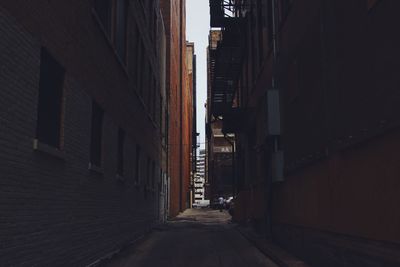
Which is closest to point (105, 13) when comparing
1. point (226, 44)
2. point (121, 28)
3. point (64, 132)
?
point (121, 28)

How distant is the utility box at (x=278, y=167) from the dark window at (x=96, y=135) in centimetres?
485

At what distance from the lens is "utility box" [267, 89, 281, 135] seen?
14211 millimetres

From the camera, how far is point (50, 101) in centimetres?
816

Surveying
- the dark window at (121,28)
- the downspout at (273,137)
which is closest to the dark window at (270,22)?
the downspout at (273,137)

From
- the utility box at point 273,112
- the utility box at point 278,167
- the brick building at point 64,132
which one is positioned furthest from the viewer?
the utility box at point 273,112

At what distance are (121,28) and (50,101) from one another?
7.22 meters

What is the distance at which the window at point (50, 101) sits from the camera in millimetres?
7812

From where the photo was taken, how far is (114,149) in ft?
43.9

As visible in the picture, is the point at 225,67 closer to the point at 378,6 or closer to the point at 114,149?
the point at 114,149

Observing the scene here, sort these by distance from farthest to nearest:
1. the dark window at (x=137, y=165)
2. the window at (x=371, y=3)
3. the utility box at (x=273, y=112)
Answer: the dark window at (x=137, y=165), the utility box at (x=273, y=112), the window at (x=371, y=3)

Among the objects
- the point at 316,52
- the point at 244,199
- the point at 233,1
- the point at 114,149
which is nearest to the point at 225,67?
the point at 233,1

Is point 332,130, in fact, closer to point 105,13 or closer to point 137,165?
point 105,13

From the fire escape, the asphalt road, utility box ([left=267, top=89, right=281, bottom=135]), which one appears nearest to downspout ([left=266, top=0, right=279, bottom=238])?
utility box ([left=267, top=89, right=281, bottom=135])

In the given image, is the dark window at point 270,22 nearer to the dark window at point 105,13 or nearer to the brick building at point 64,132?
the brick building at point 64,132
